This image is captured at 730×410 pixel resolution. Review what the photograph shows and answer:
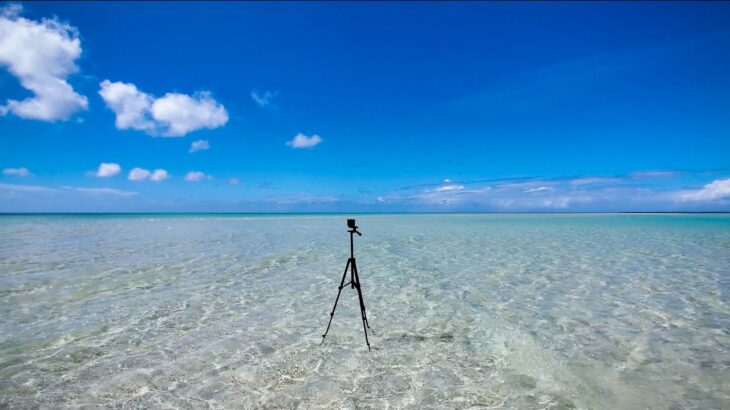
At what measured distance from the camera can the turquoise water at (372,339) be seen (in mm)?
4715

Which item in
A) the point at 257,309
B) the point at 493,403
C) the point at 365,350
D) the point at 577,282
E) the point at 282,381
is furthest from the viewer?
the point at 577,282

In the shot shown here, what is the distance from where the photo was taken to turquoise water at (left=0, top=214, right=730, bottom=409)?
4715 mm

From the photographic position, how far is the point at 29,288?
33.5 feet

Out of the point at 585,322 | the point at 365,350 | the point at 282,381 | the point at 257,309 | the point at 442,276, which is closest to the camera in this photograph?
the point at 282,381

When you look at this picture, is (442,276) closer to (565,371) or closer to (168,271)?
(565,371)

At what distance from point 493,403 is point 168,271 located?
11.9 m

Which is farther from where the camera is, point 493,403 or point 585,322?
point 585,322

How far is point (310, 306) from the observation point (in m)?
8.77

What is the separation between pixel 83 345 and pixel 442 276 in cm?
951

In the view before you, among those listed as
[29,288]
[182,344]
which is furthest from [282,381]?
[29,288]

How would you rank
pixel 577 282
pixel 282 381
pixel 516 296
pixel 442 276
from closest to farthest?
pixel 282 381, pixel 516 296, pixel 577 282, pixel 442 276

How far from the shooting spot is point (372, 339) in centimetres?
661

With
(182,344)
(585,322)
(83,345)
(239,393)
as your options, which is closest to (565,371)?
(585,322)

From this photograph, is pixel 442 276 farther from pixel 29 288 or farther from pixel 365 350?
pixel 29 288
